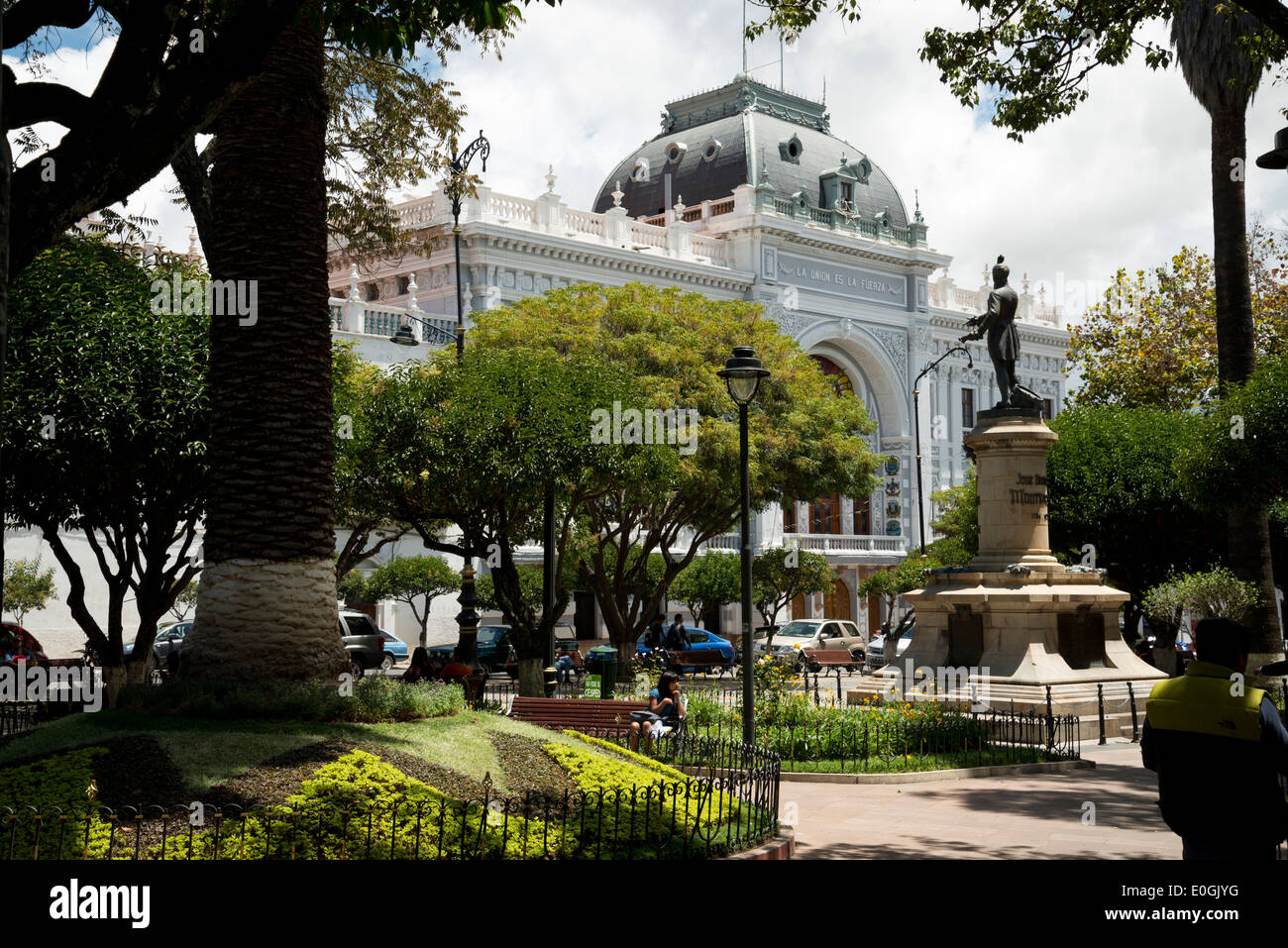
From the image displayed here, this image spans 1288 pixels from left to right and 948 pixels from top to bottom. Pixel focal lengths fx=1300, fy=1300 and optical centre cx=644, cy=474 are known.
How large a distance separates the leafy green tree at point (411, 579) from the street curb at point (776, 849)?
32.5 meters

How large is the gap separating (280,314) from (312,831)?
4.36m

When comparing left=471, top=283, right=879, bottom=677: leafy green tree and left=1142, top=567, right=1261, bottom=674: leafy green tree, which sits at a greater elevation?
left=471, top=283, right=879, bottom=677: leafy green tree

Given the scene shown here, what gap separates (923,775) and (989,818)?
2609mm

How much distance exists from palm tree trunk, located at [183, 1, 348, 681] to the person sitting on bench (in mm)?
5215

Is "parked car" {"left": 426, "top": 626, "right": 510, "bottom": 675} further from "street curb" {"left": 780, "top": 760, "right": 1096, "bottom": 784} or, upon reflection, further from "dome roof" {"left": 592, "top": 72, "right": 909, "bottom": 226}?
"dome roof" {"left": 592, "top": 72, "right": 909, "bottom": 226}

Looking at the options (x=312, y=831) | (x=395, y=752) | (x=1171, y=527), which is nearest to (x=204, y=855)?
(x=312, y=831)

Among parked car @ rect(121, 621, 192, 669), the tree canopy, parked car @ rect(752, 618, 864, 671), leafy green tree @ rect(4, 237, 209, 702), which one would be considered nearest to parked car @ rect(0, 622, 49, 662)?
parked car @ rect(121, 621, 192, 669)

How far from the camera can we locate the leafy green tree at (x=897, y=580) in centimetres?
4262

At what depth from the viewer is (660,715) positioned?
15.9 metres

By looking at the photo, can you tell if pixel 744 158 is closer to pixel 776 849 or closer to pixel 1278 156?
pixel 1278 156

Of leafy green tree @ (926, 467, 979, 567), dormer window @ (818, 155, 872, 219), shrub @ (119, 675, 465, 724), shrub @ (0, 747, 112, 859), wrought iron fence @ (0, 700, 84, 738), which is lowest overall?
wrought iron fence @ (0, 700, 84, 738)

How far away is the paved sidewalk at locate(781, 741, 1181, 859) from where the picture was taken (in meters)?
10.4

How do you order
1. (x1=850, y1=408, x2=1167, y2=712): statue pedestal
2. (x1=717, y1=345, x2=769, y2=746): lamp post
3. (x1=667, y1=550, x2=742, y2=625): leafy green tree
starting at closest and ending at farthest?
(x1=717, y1=345, x2=769, y2=746): lamp post → (x1=850, y1=408, x2=1167, y2=712): statue pedestal → (x1=667, y1=550, x2=742, y2=625): leafy green tree
